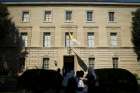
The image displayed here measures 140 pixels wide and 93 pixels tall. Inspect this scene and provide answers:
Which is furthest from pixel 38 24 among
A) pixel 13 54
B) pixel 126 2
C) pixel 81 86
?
pixel 81 86

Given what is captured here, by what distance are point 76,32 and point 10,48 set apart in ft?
30.0

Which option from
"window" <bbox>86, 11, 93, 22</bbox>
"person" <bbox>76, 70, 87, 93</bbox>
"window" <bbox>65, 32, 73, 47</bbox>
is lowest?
"person" <bbox>76, 70, 87, 93</bbox>

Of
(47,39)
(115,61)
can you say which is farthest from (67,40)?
(115,61)

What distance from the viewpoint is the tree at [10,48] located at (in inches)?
1847

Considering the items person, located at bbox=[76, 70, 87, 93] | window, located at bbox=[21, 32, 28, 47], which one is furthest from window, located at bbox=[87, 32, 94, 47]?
person, located at bbox=[76, 70, 87, 93]

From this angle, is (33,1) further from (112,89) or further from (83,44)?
(112,89)

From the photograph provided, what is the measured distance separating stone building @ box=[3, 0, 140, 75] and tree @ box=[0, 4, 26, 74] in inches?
33.3

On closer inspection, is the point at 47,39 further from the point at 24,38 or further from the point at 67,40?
the point at 24,38

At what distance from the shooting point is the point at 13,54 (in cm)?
4756

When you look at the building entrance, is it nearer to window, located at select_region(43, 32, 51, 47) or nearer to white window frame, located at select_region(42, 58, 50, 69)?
white window frame, located at select_region(42, 58, 50, 69)

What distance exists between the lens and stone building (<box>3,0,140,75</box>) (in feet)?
154

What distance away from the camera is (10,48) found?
4781 cm

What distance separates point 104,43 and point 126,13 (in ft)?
17.2

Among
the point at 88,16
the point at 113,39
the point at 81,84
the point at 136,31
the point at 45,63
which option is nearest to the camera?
the point at 81,84
